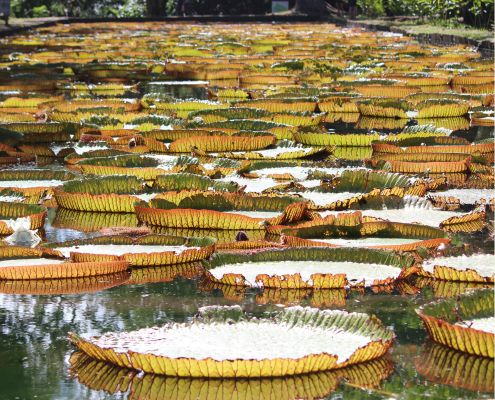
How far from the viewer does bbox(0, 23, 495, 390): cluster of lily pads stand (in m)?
2.87

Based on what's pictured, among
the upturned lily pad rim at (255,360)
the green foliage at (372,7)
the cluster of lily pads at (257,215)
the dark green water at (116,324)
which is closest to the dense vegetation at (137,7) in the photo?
the green foliage at (372,7)

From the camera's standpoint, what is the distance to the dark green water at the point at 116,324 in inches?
103

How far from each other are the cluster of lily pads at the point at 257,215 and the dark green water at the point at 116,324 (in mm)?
62

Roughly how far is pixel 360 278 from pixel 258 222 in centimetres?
91

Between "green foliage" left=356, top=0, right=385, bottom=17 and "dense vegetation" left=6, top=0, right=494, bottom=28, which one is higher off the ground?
"green foliage" left=356, top=0, right=385, bottom=17

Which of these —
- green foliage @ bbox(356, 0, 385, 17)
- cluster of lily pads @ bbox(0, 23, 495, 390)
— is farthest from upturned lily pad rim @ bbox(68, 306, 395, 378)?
green foliage @ bbox(356, 0, 385, 17)

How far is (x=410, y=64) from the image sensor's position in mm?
13406

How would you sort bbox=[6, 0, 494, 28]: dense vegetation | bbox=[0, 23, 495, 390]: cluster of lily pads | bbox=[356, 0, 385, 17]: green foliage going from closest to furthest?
bbox=[0, 23, 495, 390]: cluster of lily pads → bbox=[356, 0, 385, 17]: green foliage → bbox=[6, 0, 494, 28]: dense vegetation

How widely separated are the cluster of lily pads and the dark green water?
62 mm

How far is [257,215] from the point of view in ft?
14.9

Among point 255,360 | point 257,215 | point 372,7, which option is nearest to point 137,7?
point 372,7

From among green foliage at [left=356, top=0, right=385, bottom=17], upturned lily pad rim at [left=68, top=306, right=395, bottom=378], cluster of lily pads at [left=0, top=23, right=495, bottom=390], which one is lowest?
green foliage at [left=356, top=0, right=385, bottom=17]

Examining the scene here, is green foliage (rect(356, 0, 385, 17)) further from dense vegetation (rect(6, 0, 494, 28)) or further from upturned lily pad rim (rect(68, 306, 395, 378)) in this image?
upturned lily pad rim (rect(68, 306, 395, 378))

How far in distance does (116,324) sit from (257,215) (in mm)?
1462
